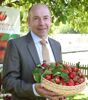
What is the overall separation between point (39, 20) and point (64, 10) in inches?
148

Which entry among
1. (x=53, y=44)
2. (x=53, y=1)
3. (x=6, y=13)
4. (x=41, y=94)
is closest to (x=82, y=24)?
(x=53, y=1)

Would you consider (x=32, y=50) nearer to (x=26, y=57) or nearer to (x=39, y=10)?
(x=26, y=57)

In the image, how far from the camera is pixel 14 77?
119 inches

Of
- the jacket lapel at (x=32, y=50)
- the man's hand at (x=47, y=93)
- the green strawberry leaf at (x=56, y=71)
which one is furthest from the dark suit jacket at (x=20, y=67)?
the green strawberry leaf at (x=56, y=71)

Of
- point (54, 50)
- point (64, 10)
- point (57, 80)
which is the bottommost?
point (57, 80)

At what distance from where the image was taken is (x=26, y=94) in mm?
2951

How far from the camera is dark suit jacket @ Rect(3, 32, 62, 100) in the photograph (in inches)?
117

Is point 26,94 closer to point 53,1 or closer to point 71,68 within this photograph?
point 71,68

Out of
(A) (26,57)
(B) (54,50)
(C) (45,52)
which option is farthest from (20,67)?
(B) (54,50)

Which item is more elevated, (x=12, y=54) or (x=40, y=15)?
(x=40, y=15)

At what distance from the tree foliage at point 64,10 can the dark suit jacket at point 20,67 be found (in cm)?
282

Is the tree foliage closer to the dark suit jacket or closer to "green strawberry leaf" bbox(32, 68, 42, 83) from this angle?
the dark suit jacket

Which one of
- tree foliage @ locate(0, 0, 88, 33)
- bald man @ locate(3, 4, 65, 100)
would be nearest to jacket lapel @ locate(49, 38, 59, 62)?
bald man @ locate(3, 4, 65, 100)

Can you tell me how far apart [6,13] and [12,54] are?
320 cm
